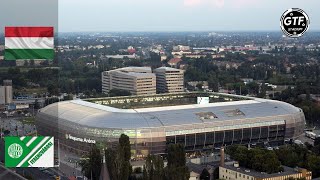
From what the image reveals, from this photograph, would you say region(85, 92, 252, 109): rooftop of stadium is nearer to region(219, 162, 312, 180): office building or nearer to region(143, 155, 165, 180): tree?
region(219, 162, 312, 180): office building

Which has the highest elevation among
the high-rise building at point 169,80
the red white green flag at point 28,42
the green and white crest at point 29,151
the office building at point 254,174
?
the red white green flag at point 28,42

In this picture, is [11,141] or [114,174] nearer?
[11,141]

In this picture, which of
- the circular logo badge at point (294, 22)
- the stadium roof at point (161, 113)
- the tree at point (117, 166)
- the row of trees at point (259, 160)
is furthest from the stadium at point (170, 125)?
the circular logo badge at point (294, 22)

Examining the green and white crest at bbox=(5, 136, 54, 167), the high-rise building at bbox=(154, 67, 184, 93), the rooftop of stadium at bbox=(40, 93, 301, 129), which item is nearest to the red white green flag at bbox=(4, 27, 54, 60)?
the green and white crest at bbox=(5, 136, 54, 167)

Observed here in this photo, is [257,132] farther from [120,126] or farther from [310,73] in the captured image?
[310,73]

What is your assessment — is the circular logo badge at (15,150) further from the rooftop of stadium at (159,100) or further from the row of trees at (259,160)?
the rooftop of stadium at (159,100)

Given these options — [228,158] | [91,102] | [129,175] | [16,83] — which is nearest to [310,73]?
[16,83]
